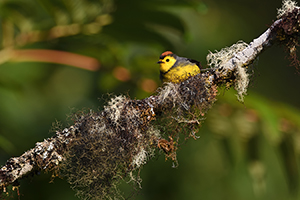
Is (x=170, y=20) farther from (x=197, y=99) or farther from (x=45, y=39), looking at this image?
(x=197, y=99)

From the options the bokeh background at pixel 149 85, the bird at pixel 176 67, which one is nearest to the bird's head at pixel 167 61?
the bird at pixel 176 67

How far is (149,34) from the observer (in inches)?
187

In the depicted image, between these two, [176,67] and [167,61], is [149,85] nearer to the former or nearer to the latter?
[167,61]

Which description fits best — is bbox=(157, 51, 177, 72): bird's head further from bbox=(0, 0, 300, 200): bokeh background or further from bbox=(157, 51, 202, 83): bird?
bbox=(0, 0, 300, 200): bokeh background

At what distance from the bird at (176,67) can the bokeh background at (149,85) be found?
19.2 inches

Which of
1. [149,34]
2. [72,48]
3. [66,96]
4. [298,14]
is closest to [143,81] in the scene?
[149,34]

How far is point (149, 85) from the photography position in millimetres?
5000

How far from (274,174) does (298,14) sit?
4.49 meters

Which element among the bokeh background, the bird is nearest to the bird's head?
the bird

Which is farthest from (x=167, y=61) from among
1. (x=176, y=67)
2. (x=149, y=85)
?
(x=149, y=85)

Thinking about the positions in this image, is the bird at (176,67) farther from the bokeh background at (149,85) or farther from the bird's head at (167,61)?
the bokeh background at (149,85)

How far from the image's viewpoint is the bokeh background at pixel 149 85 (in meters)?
4.30

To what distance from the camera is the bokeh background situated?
14.1 ft

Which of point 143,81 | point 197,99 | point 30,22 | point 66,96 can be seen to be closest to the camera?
point 197,99
